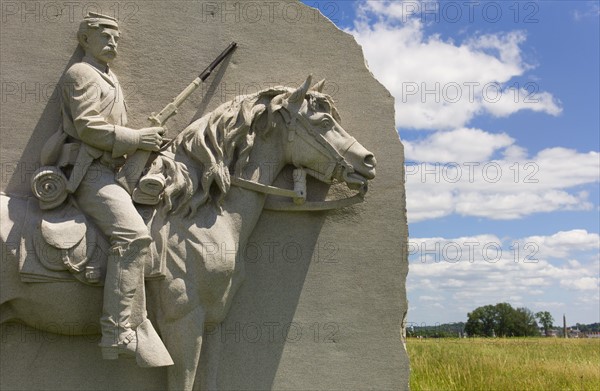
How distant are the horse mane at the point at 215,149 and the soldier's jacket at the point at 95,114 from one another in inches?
12.7

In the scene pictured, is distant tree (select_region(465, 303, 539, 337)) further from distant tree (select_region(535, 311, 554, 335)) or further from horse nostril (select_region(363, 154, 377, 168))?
horse nostril (select_region(363, 154, 377, 168))

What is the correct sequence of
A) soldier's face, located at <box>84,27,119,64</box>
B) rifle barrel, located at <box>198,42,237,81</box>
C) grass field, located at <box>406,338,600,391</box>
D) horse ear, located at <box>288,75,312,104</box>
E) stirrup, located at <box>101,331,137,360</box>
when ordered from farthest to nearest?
grass field, located at <box>406,338,600,391</box> < rifle barrel, located at <box>198,42,237,81</box> < horse ear, located at <box>288,75,312,104</box> < soldier's face, located at <box>84,27,119,64</box> < stirrup, located at <box>101,331,137,360</box>

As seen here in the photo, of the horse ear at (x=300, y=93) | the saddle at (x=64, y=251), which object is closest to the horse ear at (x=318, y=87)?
the horse ear at (x=300, y=93)

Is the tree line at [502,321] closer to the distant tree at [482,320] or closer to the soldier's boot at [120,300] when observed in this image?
the distant tree at [482,320]

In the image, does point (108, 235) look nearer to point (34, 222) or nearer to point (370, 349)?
point (34, 222)

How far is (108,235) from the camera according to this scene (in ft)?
13.5

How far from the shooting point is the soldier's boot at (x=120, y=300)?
157 inches

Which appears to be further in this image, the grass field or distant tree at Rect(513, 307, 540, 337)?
distant tree at Rect(513, 307, 540, 337)

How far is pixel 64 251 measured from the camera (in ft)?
13.3

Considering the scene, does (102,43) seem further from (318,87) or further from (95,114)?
(318,87)

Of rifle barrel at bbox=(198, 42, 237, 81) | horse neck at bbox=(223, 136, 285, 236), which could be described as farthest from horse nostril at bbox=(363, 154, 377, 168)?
rifle barrel at bbox=(198, 42, 237, 81)

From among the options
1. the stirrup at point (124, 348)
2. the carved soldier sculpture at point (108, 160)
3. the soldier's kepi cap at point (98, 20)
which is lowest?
the stirrup at point (124, 348)

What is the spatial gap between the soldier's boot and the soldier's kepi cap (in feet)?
5.77

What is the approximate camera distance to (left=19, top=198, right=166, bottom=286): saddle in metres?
4.05
